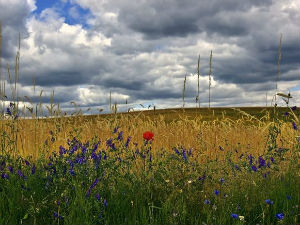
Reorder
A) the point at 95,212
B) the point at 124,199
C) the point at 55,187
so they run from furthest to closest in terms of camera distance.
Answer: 1. the point at 55,187
2. the point at 124,199
3. the point at 95,212

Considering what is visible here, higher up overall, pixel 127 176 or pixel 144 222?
pixel 127 176

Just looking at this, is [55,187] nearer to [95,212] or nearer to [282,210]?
[95,212]

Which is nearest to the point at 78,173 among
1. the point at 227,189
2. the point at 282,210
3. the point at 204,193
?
the point at 204,193

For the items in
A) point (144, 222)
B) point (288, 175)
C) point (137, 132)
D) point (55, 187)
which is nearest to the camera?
point (144, 222)

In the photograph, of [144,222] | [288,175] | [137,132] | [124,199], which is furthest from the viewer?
[137,132]

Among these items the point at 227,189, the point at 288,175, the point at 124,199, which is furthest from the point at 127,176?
the point at 288,175

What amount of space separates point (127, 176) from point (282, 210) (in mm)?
1442

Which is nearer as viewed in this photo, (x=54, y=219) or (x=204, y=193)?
(x=54, y=219)

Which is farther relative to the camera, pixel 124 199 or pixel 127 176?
pixel 127 176

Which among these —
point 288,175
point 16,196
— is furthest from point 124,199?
point 288,175

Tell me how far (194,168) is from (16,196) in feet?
5.97

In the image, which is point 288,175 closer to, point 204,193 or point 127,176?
point 204,193

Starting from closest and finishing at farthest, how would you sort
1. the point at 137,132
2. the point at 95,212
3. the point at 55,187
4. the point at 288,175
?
the point at 95,212 < the point at 55,187 < the point at 288,175 < the point at 137,132

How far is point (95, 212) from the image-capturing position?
2.64m
